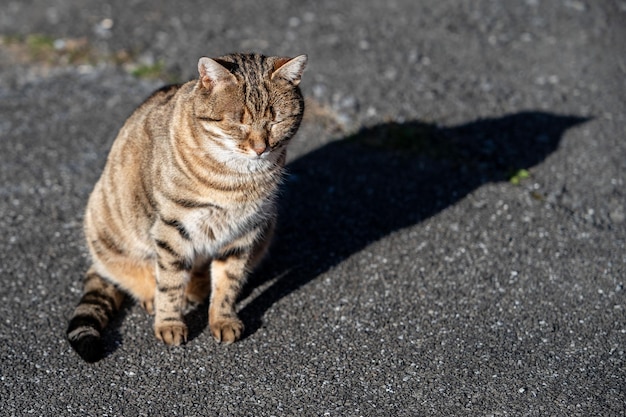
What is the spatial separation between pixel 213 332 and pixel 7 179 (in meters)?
2.44

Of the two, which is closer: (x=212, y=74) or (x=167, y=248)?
(x=212, y=74)

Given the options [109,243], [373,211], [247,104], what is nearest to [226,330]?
[109,243]

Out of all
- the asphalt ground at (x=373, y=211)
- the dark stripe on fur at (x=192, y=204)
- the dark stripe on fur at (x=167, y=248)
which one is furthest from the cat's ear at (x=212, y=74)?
the asphalt ground at (x=373, y=211)

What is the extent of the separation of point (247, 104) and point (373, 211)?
6.36 feet

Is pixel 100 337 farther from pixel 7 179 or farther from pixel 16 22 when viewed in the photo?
pixel 16 22

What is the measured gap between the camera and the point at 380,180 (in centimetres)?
594

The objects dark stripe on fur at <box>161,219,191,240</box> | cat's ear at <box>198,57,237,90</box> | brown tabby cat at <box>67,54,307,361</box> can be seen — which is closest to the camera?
cat's ear at <box>198,57,237,90</box>

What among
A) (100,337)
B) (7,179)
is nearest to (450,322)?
(100,337)

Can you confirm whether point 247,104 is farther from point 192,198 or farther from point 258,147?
point 192,198

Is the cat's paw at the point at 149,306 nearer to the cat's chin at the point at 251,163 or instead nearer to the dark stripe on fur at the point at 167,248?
the dark stripe on fur at the point at 167,248

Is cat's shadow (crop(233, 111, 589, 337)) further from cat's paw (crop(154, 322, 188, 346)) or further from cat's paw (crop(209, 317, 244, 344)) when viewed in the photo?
cat's paw (crop(154, 322, 188, 346))

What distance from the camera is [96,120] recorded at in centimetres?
666

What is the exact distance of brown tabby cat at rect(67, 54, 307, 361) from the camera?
4004 millimetres

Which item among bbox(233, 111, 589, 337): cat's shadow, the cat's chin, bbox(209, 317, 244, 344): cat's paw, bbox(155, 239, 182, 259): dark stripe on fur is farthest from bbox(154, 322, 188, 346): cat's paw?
the cat's chin
